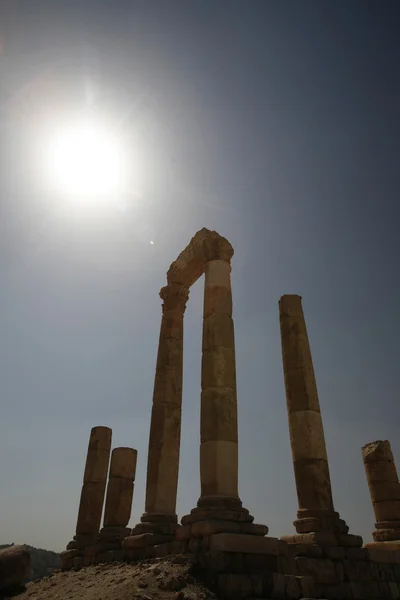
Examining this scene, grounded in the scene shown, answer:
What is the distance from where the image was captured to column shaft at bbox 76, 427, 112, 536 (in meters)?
20.3

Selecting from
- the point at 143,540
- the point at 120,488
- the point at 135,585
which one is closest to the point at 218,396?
the point at 143,540

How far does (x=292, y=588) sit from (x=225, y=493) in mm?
3356

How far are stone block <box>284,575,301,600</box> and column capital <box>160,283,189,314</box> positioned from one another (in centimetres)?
1302

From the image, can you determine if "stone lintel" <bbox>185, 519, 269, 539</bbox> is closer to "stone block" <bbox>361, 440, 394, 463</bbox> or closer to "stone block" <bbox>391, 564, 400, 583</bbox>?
"stone block" <bbox>391, 564, 400, 583</bbox>

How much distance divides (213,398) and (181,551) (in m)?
4.40

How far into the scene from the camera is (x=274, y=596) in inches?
365

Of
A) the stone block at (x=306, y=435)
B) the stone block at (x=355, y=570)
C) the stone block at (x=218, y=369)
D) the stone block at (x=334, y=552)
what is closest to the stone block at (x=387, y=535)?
the stone block at (x=306, y=435)

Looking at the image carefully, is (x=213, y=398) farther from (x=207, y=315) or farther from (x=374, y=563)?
(x=374, y=563)

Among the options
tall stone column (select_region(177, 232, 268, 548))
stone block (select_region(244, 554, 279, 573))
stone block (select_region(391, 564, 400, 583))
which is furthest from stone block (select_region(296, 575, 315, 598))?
stone block (select_region(391, 564, 400, 583))

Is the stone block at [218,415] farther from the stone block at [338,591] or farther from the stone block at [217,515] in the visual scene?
the stone block at [338,591]

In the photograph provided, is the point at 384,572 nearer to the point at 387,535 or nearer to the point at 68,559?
the point at 387,535

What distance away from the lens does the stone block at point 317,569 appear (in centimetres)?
1109

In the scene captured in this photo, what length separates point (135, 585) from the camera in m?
9.21

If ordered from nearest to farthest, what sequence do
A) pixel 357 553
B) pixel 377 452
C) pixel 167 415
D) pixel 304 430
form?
pixel 357 553 < pixel 304 430 < pixel 167 415 < pixel 377 452
